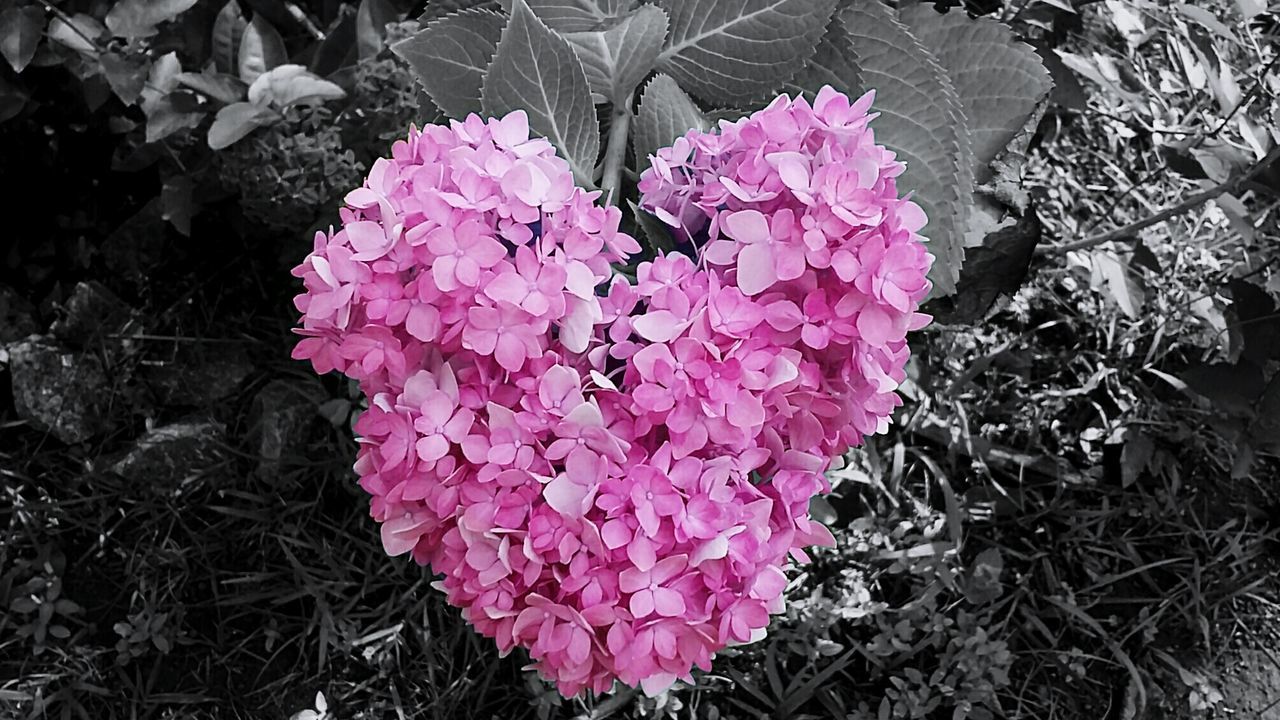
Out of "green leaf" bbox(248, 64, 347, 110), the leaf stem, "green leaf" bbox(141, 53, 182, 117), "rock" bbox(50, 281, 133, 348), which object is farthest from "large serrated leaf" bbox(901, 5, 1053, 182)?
"rock" bbox(50, 281, 133, 348)

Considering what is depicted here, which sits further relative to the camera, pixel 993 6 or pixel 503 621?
pixel 993 6

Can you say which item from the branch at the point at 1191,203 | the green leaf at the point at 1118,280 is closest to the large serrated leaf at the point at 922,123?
the branch at the point at 1191,203

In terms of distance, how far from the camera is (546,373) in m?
0.75

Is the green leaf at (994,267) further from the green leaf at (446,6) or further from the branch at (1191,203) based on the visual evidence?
the green leaf at (446,6)

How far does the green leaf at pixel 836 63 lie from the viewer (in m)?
1.06

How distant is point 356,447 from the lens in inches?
75.6

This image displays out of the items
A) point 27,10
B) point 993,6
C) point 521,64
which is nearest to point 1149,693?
point 993,6

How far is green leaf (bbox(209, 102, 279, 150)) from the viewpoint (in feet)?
4.97

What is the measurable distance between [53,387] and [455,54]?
1.36 metres

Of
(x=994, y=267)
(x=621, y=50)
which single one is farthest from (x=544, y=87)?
(x=994, y=267)

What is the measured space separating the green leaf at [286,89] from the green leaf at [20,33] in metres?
0.31

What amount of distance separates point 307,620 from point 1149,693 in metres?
1.44

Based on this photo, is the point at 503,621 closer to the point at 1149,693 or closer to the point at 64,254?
the point at 1149,693

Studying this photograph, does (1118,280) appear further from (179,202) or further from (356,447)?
(179,202)
